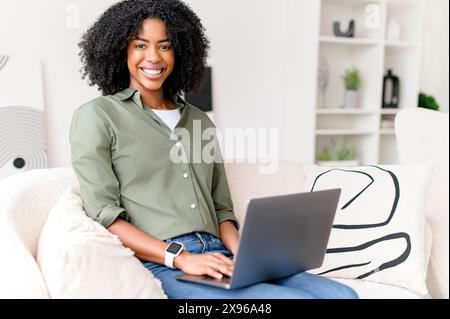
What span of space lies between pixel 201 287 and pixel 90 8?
167cm

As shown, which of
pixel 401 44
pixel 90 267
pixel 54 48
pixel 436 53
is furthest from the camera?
pixel 436 53

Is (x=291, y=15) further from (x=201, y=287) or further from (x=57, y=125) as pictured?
(x=201, y=287)

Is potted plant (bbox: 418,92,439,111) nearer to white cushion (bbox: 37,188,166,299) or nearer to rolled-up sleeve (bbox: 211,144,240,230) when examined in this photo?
rolled-up sleeve (bbox: 211,144,240,230)

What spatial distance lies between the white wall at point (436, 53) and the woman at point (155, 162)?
2376 mm

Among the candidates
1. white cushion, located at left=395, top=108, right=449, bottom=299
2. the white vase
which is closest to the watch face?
white cushion, located at left=395, top=108, right=449, bottom=299

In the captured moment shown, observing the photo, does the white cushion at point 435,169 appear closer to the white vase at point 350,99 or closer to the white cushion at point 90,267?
the white cushion at point 90,267

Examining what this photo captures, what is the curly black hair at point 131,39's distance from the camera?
138 cm

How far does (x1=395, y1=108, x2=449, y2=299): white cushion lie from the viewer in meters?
1.46

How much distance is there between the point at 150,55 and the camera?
1.36 metres

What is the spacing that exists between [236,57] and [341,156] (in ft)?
3.17

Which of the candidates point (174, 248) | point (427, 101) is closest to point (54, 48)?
point (174, 248)

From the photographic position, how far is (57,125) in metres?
2.38

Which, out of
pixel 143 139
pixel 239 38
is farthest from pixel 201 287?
pixel 239 38

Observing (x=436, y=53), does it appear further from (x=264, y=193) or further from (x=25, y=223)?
(x=25, y=223)
